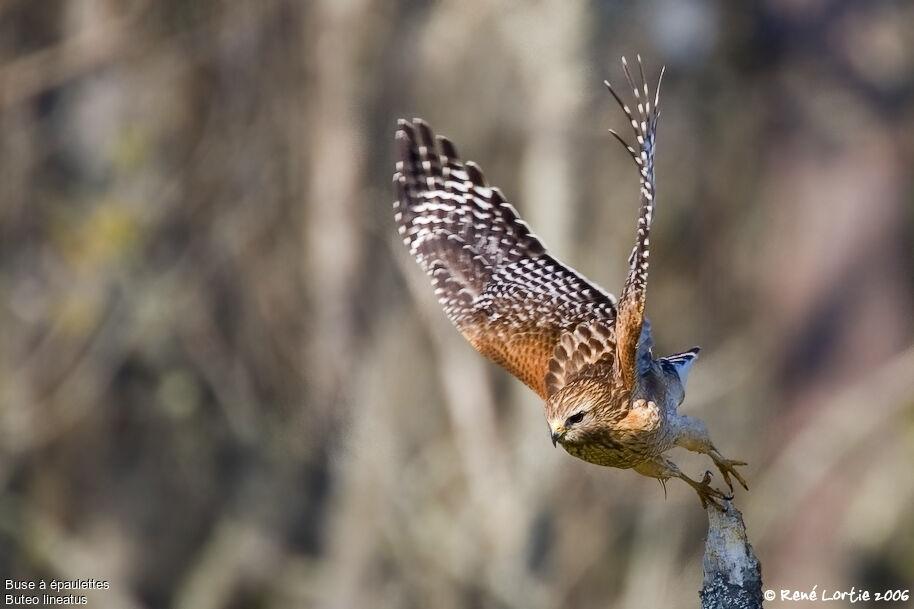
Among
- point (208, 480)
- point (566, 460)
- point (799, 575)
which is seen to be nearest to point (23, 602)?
point (208, 480)

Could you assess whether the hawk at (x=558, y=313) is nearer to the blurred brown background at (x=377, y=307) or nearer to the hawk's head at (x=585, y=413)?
the hawk's head at (x=585, y=413)

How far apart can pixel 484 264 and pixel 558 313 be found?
450 millimetres

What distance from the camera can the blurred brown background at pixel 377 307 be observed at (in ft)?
34.5

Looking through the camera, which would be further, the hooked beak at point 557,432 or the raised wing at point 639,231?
the hooked beak at point 557,432

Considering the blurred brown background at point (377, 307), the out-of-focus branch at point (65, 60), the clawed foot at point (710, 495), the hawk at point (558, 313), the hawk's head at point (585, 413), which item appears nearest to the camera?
the clawed foot at point (710, 495)

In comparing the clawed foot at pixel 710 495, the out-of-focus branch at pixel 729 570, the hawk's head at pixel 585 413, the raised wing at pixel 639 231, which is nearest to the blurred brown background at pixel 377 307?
the hawk's head at pixel 585 413

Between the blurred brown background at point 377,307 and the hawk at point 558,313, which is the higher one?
the blurred brown background at point 377,307

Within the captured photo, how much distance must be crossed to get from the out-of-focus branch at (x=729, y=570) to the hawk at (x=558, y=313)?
25 centimetres

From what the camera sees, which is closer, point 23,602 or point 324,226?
point 23,602

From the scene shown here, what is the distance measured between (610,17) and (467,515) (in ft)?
13.6

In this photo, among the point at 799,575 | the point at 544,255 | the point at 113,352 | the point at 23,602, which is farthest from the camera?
the point at 113,352

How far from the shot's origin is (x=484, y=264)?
15.8ft

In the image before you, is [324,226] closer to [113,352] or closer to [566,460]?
[113,352]

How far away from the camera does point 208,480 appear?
37.0 feet
